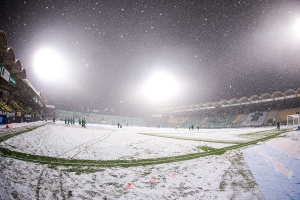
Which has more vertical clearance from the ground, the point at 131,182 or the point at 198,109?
the point at 198,109

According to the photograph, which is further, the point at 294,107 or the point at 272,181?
the point at 294,107

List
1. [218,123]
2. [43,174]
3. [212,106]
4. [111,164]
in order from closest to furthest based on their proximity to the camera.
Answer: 1. [43,174]
2. [111,164]
3. [218,123]
4. [212,106]

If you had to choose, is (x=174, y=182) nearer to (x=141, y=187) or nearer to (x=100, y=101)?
(x=141, y=187)

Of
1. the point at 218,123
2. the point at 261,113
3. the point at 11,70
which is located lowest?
the point at 218,123

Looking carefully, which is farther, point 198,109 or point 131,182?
point 198,109

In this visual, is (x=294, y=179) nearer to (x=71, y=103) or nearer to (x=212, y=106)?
(x=212, y=106)

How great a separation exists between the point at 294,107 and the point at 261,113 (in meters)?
7.07

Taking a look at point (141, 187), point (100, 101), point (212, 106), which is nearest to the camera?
point (141, 187)

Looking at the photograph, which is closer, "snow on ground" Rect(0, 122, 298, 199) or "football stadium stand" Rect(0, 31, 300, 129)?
"snow on ground" Rect(0, 122, 298, 199)

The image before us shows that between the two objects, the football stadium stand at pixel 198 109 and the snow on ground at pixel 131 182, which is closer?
the snow on ground at pixel 131 182

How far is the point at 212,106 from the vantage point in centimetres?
5181

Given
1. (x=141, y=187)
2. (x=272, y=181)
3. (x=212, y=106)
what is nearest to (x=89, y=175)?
(x=141, y=187)

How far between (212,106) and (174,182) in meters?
52.7

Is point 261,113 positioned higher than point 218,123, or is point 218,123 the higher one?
point 261,113
